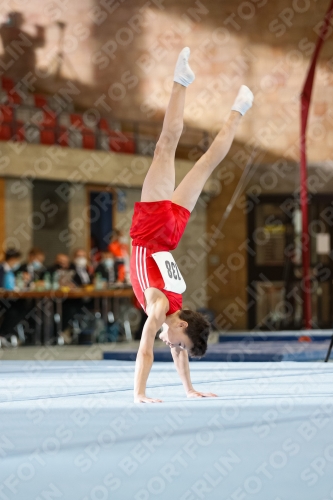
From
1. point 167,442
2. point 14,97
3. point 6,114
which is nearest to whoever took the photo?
point 167,442

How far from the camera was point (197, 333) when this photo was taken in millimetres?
4562

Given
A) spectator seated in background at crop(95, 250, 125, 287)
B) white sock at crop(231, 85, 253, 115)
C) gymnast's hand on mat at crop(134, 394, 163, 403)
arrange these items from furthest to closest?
spectator seated in background at crop(95, 250, 125, 287) < white sock at crop(231, 85, 253, 115) < gymnast's hand on mat at crop(134, 394, 163, 403)

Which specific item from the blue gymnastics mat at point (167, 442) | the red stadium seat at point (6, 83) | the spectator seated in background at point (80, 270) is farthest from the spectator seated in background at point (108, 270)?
the blue gymnastics mat at point (167, 442)

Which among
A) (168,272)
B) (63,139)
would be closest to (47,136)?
(63,139)

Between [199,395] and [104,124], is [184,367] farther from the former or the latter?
[104,124]

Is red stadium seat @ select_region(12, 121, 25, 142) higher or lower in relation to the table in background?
higher

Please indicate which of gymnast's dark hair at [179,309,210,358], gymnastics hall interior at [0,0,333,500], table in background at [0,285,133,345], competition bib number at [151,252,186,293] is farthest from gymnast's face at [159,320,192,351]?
table in background at [0,285,133,345]

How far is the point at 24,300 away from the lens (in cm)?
1091

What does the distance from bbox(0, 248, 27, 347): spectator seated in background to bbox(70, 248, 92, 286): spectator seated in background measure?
737 mm

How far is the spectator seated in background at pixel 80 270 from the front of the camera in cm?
1118

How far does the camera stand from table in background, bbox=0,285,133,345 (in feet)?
33.8

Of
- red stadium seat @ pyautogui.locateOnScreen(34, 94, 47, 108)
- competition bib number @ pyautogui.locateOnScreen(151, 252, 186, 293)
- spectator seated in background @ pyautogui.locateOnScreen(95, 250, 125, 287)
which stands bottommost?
→ spectator seated in background @ pyautogui.locateOnScreen(95, 250, 125, 287)

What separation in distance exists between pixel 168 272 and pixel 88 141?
9470 mm

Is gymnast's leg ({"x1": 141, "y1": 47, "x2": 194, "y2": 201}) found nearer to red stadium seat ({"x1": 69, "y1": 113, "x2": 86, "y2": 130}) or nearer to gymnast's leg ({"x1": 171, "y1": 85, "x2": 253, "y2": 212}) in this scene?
gymnast's leg ({"x1": 171, "y1": 85, "x2": 253, "y2": 212})
